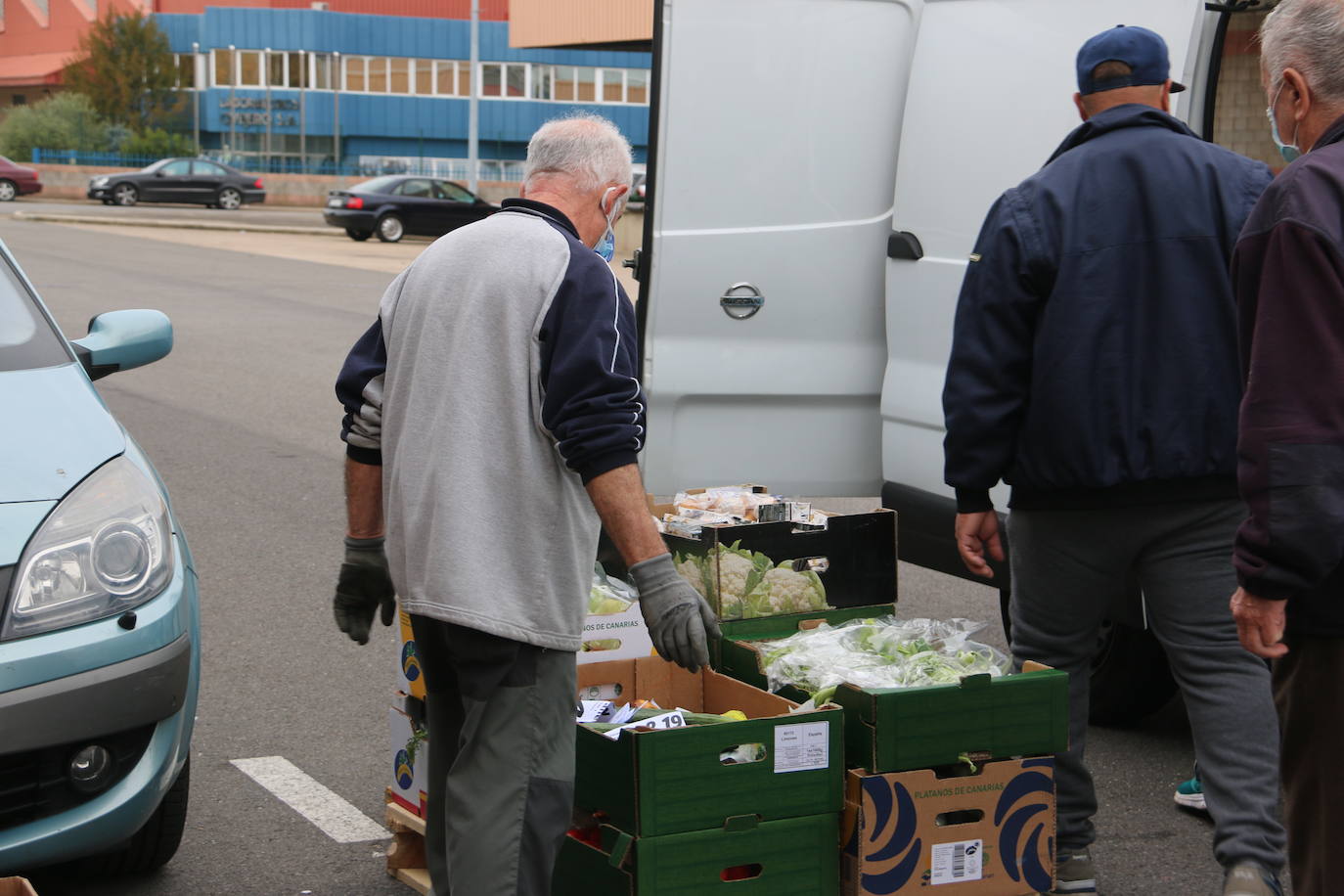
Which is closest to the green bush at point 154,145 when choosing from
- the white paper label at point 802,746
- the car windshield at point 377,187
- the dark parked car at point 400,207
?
the dark parked car at point 400,207

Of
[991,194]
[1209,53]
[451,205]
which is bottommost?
[451,205]

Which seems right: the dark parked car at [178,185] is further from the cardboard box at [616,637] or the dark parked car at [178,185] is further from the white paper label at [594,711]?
the white paper label at [594,711]

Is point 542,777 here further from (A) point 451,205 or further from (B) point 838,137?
(A) point 451,205

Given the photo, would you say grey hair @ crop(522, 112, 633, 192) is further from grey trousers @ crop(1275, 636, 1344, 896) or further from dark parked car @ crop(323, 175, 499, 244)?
dark parked car @ crop(323, 175, 499, 244)

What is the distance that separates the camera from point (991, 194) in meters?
4.73

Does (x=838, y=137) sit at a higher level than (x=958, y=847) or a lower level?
higher

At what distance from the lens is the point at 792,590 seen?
4383 millimetres

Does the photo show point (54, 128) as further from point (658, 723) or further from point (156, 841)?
point (658, 723)

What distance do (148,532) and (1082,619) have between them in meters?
2.13

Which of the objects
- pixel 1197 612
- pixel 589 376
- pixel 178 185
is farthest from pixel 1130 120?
pixel 178 185

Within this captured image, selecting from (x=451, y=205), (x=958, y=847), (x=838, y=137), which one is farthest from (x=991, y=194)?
(x=451, y=205)

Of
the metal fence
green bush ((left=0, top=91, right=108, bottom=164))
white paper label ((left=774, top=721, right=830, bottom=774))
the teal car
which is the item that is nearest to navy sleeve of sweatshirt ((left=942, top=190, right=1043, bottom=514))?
white paper label ((left=774, top=721, right=830, bottom=774))

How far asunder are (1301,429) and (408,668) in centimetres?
227


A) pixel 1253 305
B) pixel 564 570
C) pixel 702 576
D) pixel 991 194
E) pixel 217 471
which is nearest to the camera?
pixel 1253 305
